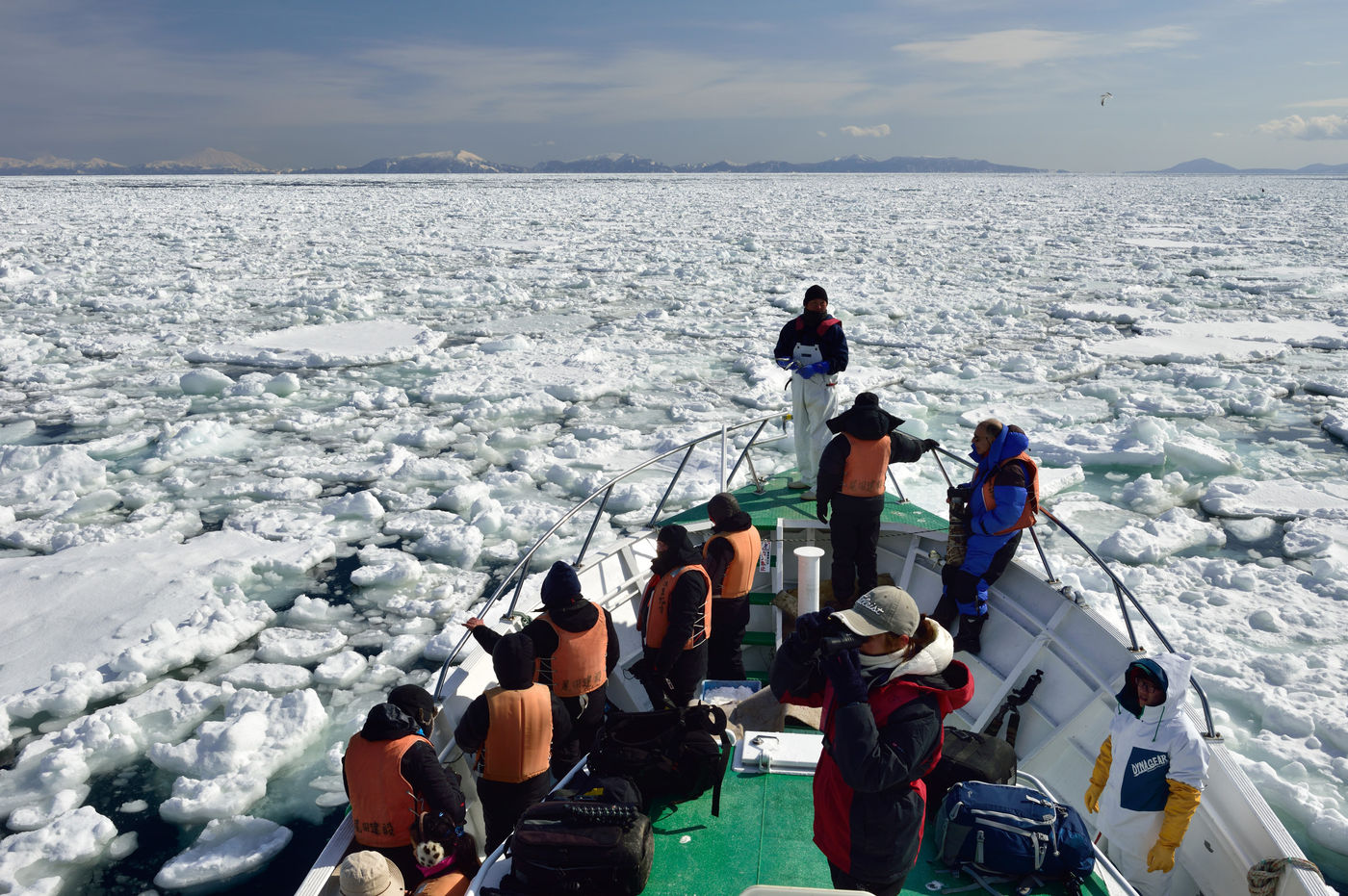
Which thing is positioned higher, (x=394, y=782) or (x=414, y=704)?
(x=414, y=704)

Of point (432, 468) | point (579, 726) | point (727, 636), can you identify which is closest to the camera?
point (579, 726)

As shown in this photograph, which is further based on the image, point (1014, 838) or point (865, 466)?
point (865, 466)

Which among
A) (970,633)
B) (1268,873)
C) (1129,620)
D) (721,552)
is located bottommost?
(970,633)

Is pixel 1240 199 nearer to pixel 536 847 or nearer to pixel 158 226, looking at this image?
pixel 158 226

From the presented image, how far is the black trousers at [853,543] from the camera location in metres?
4.34

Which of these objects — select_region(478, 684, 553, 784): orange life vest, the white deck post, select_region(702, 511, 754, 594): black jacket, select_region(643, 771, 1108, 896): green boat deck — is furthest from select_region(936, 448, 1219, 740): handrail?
select_region(478, 684, 553, 784): orange life vest

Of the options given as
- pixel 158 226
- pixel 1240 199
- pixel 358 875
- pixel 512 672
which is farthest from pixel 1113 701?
pixel 1240 199

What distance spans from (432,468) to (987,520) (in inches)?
220

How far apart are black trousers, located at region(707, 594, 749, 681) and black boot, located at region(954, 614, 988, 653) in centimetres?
117

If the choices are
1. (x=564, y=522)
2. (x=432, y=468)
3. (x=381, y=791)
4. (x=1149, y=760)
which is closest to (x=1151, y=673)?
(x=1149, y=760)

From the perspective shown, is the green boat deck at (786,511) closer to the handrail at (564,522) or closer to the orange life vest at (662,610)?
A: the handrail at (564,522)

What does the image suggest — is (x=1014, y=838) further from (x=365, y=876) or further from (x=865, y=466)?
(x=865, y=466)

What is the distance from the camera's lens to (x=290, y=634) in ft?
17.6

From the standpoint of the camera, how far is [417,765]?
262 cm
